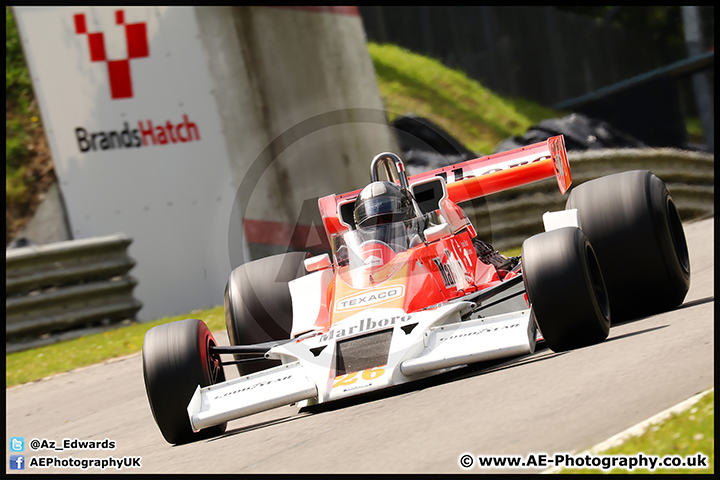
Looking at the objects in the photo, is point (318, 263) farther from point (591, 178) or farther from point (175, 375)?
point (591, 178)

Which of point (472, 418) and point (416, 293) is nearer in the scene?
point (472, 418)

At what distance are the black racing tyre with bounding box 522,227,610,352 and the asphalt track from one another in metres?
0.11

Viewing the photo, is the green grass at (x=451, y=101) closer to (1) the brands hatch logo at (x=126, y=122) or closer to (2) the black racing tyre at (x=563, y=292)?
(1) the brands hatch logo at (x=126, y=122)

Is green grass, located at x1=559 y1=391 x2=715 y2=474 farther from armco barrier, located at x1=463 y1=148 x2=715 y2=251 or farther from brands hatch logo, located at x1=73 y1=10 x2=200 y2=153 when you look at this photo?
brands hatch logo, located at x1=73 y1=10 x2=200 y2=153

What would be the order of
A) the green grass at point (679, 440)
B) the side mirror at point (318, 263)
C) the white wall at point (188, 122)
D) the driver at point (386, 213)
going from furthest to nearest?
the white wall at point (188, 122), the side mirror at point (318, 263), the driver at point (386, 213), the green grass at point (679, 440)

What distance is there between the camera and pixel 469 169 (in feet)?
24.7

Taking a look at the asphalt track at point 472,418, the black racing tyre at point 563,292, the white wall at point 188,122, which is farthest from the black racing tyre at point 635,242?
the white wall at point 188,122

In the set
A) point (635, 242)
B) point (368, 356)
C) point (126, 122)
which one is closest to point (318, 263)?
point (368, 356)

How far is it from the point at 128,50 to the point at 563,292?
29.7 ft

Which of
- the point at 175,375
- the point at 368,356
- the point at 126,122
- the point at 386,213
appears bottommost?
the point at 368,356

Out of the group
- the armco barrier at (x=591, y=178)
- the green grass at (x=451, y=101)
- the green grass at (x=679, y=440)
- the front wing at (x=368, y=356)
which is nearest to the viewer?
the green grass at (x=679, y=440)

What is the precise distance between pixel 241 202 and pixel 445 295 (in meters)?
7.36

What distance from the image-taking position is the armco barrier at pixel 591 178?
13242 mm

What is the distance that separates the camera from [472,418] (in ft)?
13.9
